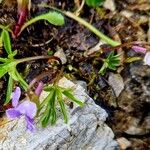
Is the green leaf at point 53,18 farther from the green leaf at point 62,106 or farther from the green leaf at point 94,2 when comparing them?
the green leaf at point 62,106

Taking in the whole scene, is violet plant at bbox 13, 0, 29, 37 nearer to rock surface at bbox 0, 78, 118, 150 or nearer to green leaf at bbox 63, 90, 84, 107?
rock surface at bbox 0, 78, 118, 150

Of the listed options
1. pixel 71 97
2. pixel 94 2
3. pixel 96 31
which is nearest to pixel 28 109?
pixel 71 97

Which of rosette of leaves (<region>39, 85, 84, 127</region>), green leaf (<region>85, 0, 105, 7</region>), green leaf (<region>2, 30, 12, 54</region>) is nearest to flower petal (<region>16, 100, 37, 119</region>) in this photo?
rosette of leaves (<region>39, 85, 84, 127</region>)

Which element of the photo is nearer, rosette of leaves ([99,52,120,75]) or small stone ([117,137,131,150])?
rosette of leaves ([99,52,120,75])

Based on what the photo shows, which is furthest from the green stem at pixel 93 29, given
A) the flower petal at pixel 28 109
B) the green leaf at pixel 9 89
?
the flower petal at pixel 28 109

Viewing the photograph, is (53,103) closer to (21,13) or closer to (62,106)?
(62,106)

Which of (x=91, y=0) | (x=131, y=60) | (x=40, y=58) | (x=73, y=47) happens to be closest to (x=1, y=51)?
(x=40, y=58)
